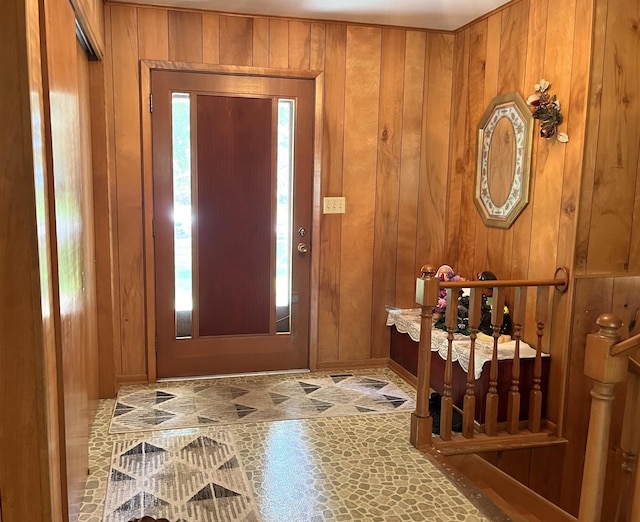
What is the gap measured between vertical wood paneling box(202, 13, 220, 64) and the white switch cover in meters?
1.13

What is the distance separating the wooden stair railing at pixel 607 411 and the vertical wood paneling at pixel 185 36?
2.78 m

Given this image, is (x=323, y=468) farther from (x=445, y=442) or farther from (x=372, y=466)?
(x=445, y=442)

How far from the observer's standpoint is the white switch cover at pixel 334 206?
147 inches

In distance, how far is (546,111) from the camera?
2.86m

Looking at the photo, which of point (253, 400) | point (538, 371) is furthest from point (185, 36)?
point (538, 371)

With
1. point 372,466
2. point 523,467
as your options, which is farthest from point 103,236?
point 523,467

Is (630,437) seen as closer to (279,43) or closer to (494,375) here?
(494,375)

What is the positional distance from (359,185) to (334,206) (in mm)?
229

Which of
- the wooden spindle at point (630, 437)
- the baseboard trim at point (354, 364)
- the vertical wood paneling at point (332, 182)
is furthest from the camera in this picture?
the baseboard trim at point (354, 364)

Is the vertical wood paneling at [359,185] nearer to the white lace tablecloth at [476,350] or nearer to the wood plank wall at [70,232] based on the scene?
the white lace tablecloth at [476,350]

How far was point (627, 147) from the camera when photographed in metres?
2.77

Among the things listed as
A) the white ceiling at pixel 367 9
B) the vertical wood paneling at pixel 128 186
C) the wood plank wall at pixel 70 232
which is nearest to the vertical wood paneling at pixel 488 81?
the white ceiling at pixel 367 9

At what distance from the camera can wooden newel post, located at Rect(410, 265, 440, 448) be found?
8.71 ft

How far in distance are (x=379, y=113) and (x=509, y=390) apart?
1968mm
